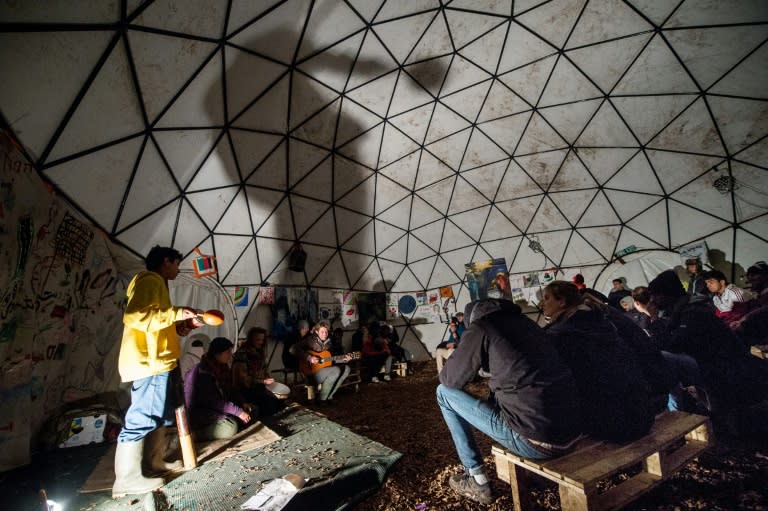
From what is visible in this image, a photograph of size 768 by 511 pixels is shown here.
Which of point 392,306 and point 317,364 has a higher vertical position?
point 392,306

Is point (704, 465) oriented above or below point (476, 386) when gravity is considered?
above

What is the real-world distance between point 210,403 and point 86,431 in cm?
227

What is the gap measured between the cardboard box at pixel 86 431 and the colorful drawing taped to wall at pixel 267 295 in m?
5.20

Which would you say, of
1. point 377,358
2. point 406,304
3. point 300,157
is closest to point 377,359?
point 377,358

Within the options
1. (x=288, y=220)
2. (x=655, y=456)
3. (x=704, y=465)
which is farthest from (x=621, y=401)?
(x=288, y=220)

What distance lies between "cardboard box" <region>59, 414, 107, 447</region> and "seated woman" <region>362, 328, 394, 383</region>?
6.21 meters

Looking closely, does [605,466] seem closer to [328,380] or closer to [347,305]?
[328,380]

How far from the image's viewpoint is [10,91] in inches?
138

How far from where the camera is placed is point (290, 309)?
33.7 feet

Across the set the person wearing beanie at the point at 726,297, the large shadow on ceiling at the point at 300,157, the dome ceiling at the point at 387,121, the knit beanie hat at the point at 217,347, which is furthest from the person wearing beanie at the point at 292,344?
the person wearing beanie at the point at 726,297

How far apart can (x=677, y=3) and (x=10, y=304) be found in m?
11.3

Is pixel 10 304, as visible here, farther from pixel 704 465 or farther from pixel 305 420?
pixel 704 465

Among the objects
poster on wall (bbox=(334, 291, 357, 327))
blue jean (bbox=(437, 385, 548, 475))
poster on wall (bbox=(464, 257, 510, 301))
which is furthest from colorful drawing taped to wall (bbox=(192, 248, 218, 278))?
poster on wall (bbox=(464, 257, 510, 301))

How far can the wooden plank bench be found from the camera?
1838mm
